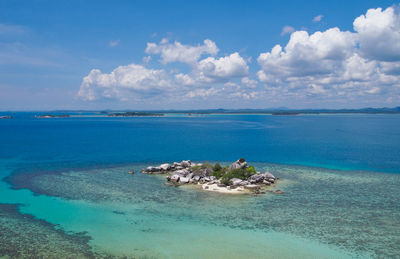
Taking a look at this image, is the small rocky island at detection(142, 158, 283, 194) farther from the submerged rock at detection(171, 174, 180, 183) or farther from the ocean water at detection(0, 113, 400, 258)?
the ocean water at detection(0, 113, 400, 258)

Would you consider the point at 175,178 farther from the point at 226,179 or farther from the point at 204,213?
the point at 204,213

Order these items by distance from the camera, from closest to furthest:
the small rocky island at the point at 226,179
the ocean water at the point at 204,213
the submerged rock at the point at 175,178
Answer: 1. the ocean water at the point at 204,213
2. the small rocky island at the point at 226,179
3. the submerged rock at the point at 175,178

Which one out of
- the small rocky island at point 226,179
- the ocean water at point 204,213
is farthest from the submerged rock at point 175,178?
the ocean water at point 204,213

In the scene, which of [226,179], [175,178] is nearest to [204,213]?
[226,179]

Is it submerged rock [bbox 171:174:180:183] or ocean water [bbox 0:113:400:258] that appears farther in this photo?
submerged rock [bbox 171:174:180:183]

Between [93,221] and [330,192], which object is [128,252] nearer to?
[93,221]

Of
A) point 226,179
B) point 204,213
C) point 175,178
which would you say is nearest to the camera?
point 204,213

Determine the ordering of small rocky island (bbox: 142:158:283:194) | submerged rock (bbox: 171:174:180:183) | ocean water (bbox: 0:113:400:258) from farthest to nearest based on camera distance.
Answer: submerged rock (bbox: 171:174:180:183) → small rocky island (bbox: 142:158:283:194) → ocean water (bbox: 0:113:400:258)

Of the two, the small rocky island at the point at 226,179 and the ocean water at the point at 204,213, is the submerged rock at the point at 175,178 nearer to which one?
the small rocky island at the point at 226,179

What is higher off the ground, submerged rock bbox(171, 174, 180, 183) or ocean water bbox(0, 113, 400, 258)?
submerged rock bbox(171, 174, 180, 183)

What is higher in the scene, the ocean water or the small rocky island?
the small rocky island

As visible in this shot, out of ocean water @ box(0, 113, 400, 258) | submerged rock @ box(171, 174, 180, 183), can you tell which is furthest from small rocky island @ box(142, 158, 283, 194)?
ocean water @ box(0, 113, 400, 258)

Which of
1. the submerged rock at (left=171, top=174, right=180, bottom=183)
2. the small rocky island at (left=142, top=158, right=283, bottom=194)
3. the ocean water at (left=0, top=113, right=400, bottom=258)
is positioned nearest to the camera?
the ocean water at (left=0, top=113, right=400, bottom=258)
